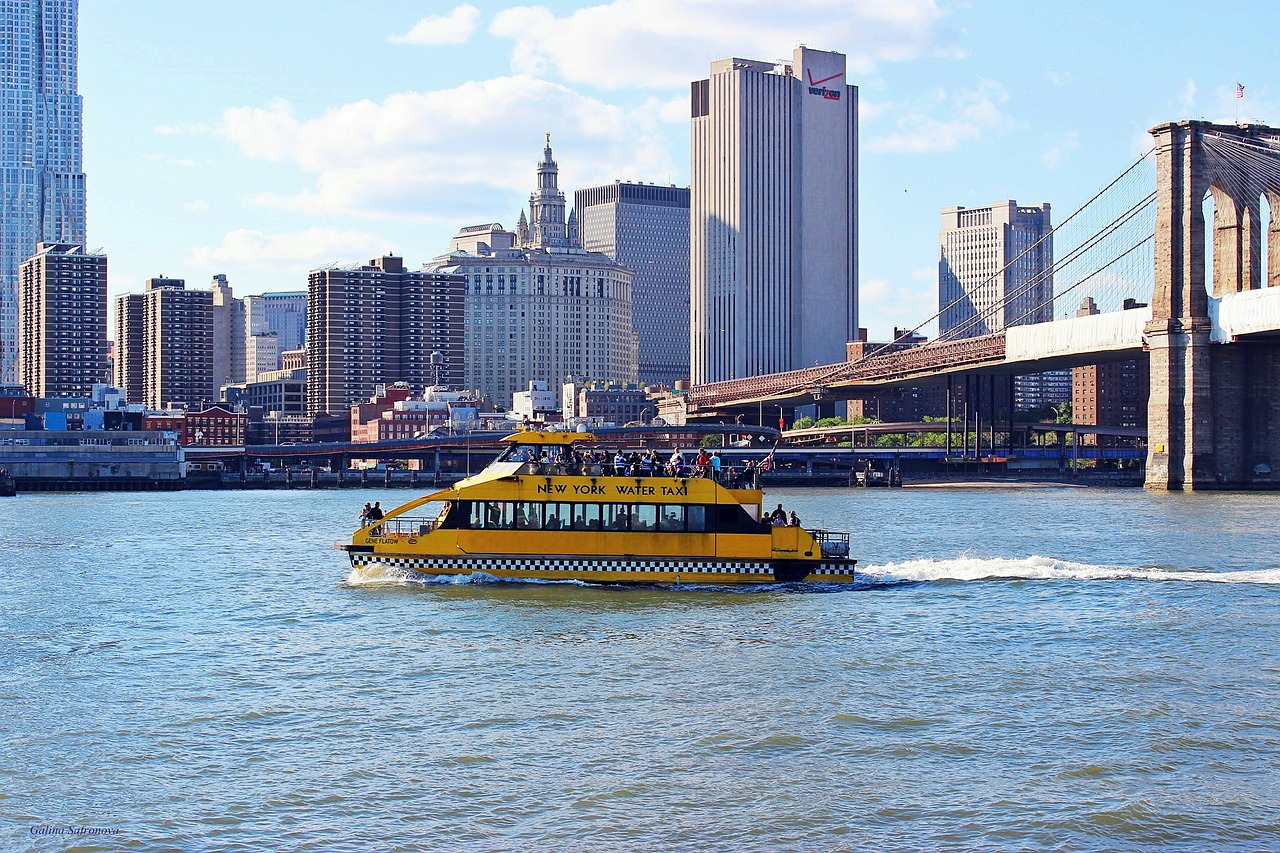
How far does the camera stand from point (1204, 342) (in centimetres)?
9669

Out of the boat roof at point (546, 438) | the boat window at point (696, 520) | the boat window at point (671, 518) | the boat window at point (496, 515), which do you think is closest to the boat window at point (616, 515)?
the boat window at point (671, 518)

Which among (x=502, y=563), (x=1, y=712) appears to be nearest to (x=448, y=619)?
(x=502, y=563)

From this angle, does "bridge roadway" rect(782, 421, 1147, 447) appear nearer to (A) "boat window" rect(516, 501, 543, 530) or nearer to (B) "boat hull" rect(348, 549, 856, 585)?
(B) "boat hull" rect(348, 549, 856, 585)

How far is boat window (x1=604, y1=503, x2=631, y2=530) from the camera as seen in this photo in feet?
113

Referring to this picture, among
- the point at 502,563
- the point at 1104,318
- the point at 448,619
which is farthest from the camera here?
the point at 1104,318

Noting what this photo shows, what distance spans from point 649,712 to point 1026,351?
313 ft

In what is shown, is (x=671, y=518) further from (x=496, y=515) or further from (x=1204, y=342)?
(x=1204, y=342)

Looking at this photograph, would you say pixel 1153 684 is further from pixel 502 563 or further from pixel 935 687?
pixel 502 563

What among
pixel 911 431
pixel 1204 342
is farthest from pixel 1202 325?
pixel 911 431

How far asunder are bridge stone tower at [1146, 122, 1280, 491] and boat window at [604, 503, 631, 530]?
68.6 metres

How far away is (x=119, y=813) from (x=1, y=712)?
6055mm

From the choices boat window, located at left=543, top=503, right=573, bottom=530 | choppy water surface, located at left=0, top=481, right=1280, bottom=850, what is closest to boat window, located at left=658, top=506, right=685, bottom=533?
choppy water surface, located at left=0, top=481, right=1280, bottom=850

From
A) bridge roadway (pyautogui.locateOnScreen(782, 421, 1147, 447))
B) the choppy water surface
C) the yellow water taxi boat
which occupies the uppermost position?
bridge roadway (pyautogui.locateOnScreen(782, 421, 1147, 447))

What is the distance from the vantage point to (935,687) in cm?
2427
